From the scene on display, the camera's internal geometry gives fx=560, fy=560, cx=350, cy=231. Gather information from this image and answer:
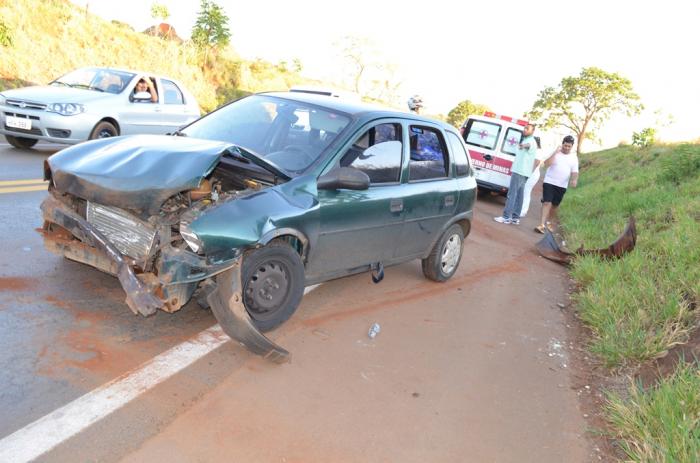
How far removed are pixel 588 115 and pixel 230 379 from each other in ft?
191

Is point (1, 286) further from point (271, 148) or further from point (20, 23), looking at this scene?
point (20, 23)

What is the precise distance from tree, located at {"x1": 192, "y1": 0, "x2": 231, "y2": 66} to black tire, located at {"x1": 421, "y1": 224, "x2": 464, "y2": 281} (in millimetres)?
27945

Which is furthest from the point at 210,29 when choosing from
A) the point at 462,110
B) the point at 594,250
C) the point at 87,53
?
the point at 462,110

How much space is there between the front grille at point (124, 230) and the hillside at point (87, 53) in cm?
1587

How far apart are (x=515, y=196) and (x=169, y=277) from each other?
29.5ft

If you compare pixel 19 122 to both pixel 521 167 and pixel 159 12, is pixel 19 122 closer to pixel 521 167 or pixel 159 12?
pixel 521 167

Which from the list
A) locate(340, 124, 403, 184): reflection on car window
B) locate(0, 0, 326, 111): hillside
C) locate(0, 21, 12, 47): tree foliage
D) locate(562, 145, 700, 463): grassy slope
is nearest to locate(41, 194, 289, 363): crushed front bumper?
locate(340, 124, 403, 184): reflection on car window

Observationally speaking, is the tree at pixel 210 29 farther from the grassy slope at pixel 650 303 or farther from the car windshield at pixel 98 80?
the grassy slope at pixel 650 303

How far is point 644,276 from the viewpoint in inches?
240

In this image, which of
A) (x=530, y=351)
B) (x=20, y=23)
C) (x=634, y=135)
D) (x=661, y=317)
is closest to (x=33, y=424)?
(x=530, y=351)

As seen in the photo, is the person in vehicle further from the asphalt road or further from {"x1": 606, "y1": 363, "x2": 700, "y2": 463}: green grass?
{"x1": 606, "y1": 363, "x2": 700, "y2": 463}: green grass

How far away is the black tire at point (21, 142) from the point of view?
1002 cm

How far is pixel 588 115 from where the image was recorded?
54844mm

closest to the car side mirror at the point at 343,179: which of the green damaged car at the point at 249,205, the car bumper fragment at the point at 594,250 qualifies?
the green damaged car at the point at 249,205
